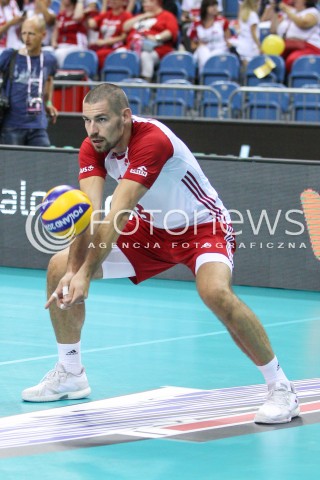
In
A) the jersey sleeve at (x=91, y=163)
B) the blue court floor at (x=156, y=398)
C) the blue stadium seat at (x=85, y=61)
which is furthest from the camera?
the blue stadium seat at (x=85, y=61)

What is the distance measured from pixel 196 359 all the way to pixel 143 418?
185 cm

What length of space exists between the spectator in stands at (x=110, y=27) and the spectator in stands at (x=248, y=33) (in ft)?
5.92

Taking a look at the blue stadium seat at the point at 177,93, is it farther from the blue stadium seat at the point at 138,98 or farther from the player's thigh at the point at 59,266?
the player's thigh at the point at 59,266

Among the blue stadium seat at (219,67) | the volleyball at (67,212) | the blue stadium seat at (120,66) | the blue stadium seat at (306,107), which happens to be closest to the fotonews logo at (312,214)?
the blue stadium seat at (306,107)

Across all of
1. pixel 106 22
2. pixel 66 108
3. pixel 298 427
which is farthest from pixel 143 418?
pixel 106 22

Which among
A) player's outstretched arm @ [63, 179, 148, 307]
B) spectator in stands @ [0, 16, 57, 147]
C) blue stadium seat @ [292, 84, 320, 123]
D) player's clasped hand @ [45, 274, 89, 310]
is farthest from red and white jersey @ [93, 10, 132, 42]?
player's clasped hand @ [45, 274, 89, 310]

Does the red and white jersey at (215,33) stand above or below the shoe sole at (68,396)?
above

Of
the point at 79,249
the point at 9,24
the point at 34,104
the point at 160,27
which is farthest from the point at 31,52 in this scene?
the point at 79,249

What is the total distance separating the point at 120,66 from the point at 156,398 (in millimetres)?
A: 10850

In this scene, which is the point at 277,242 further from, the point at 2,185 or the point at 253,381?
the point at 253,381

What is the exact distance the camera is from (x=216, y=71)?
16484 millimetres

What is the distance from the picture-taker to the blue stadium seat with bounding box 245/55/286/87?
643 inches

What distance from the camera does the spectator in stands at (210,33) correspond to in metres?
17.0

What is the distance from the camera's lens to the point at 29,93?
12906 millimetres
